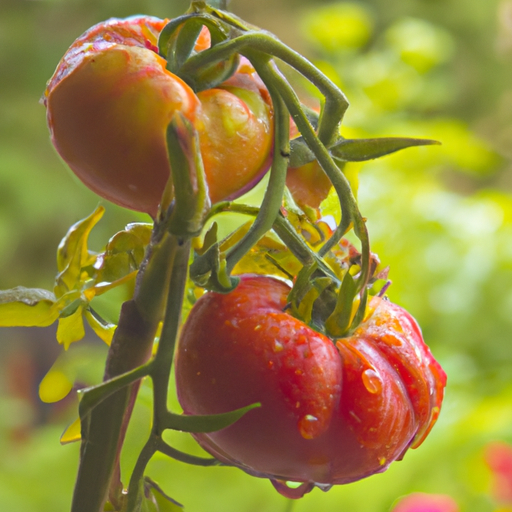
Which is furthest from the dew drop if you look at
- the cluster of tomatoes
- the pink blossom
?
the pink blossom

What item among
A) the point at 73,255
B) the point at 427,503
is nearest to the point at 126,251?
the point at 73,255

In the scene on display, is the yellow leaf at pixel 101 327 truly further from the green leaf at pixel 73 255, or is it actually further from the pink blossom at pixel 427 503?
the pink blossom at pixel 427 503

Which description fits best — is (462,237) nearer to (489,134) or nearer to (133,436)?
(133,436)

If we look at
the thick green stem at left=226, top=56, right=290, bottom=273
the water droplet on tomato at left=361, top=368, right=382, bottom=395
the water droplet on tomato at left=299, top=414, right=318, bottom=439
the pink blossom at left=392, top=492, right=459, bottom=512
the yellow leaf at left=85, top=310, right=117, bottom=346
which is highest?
the thick green stem at left=226, top=56, right=290, bottom=273

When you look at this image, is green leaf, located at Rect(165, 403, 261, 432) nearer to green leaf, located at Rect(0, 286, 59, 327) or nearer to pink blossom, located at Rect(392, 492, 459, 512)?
green leaf, located at Rect(0, 286, 59, 327)

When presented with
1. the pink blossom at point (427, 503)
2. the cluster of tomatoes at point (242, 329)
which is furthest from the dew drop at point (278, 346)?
the pink blossom at point (427, 503)

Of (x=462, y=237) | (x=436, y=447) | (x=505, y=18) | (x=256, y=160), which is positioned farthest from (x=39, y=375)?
(x=505, y=18)

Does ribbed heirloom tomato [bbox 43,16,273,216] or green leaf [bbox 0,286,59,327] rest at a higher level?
ribbed heirloom tomato [bbox 43,16,273,216]

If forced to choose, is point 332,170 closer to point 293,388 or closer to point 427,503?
point 293,388
